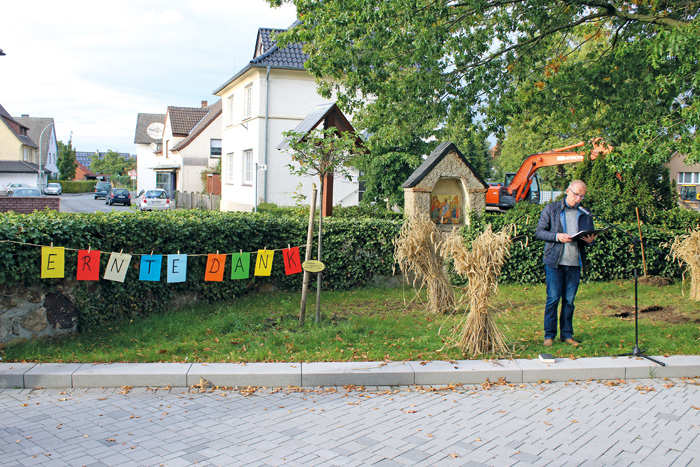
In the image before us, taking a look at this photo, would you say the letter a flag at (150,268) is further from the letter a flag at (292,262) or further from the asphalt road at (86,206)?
the asphalt road at (86,206)

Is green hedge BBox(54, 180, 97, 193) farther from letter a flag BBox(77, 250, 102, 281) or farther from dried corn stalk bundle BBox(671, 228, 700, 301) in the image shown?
dried corn stalk bundle BBox(671, 228, 700, 301)

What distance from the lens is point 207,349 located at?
6398mm

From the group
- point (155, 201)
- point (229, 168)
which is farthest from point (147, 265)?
point (155, 201)

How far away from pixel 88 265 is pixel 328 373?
3.33 m

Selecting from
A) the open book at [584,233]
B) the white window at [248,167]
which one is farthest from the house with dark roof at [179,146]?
the open book at [584,233]

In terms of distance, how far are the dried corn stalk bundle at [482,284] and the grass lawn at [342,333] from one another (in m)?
0.20

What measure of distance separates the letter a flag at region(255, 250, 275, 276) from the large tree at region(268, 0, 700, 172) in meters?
4.57

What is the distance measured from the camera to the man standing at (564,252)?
6.49 m

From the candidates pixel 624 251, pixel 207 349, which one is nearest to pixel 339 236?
pixel 207 349

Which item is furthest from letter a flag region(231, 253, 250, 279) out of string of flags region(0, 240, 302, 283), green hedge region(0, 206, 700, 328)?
green hedge region(0, 206, 700, 328)

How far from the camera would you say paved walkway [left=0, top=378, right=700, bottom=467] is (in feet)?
13.0

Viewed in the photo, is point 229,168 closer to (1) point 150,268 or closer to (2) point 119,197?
(2) point 119,197

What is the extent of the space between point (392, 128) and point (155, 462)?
9.21 m

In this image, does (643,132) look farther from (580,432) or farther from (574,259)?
(580,432)
